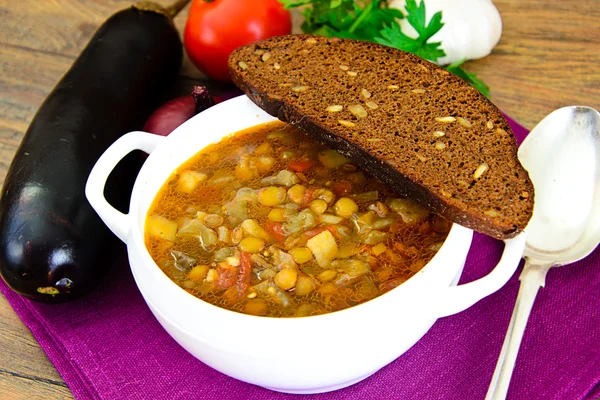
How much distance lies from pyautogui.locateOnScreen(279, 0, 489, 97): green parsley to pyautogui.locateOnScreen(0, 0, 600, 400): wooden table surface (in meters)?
0.24

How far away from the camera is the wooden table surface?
107 inches

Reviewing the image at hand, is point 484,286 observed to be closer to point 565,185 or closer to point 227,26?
point 565,185

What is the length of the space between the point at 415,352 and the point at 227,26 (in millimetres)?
1709

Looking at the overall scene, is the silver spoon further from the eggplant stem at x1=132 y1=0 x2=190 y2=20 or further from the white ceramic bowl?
the eggplant stem at x1=132 y1=0 x2=190 y2=20

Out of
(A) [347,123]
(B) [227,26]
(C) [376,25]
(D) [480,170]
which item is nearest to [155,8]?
(B) [227,26]

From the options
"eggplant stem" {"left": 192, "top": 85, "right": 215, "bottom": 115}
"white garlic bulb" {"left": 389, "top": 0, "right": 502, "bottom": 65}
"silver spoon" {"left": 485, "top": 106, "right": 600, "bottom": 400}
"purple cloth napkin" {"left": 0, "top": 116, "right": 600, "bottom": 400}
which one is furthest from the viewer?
"white garlic bulb" {"left": 389, "top": 0, "right": 502, "bottom": 65}

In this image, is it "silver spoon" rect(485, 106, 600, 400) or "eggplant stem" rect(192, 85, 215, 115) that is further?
"eggplant stem" rect(192, 85, 215, 115)

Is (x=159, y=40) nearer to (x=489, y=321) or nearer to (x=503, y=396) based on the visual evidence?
(x=489, y=321)

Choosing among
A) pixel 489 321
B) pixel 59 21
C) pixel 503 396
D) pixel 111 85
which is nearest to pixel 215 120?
pixel 111 85

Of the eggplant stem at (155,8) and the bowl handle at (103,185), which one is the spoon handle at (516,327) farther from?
the eggplant stem at (155,8)

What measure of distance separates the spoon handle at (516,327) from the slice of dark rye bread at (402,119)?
1.08ft

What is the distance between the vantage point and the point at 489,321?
6.20 feet

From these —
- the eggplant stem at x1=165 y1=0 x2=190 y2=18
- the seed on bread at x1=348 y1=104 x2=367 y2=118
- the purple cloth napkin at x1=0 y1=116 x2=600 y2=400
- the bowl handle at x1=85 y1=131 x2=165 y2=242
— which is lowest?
the purple cloth napkin at x1=0 y1=116 x2=600 y2=400

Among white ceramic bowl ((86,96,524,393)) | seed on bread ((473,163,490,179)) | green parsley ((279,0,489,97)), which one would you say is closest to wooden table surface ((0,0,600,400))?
green parsley ((279,0,489,97))
